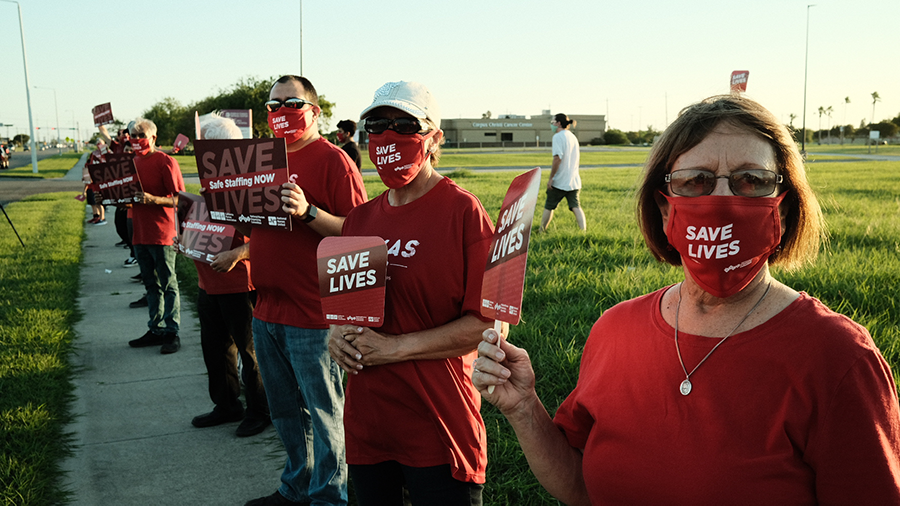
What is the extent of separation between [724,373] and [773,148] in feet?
1.83

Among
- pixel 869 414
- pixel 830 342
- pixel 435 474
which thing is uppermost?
pixel 830 342

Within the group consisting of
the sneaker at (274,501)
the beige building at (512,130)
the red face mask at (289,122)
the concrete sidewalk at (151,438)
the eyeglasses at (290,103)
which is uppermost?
the beige building at (512,130)

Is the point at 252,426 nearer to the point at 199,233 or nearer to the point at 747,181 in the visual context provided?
the point at 199,233

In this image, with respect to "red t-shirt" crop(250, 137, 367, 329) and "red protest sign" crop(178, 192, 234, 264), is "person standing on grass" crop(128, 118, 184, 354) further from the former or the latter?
"red t-shirt" crop(250, 137, 367, 329)

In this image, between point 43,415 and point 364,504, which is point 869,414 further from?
point 43,415

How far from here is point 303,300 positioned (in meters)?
3.32

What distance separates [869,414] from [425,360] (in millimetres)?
1483

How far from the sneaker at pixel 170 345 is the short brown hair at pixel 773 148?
6.22 m

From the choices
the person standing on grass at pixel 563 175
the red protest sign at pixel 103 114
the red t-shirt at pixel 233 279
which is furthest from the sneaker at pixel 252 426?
the red protest sign at pixel 103 114

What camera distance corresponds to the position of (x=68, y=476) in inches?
167

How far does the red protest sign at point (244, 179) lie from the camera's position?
3250 millimetres

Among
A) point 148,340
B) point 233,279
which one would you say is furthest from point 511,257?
point 148,340

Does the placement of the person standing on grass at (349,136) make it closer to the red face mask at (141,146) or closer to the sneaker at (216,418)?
the red face mask at (141,146)

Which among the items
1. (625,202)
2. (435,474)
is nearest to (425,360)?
(435,474)
